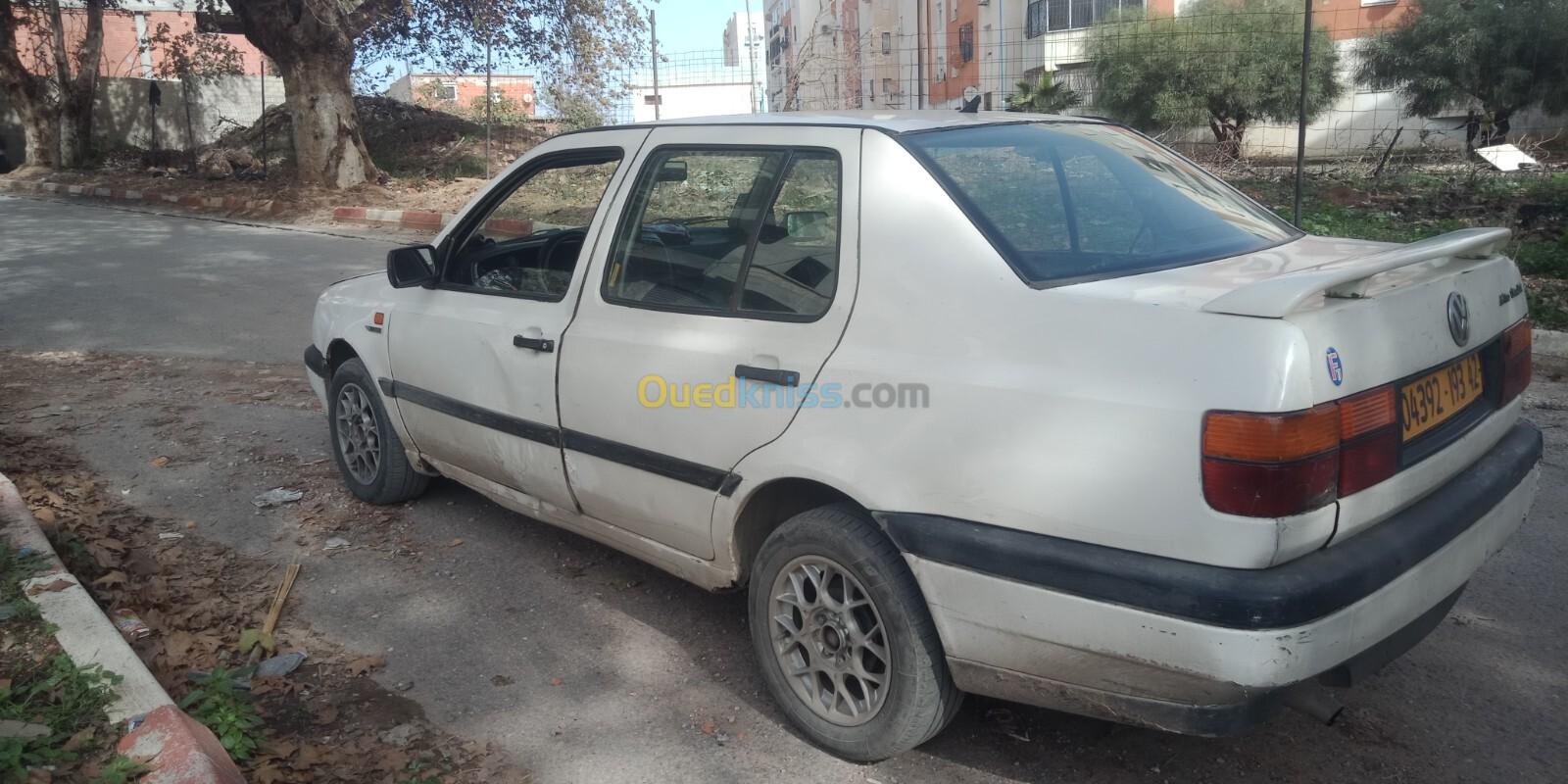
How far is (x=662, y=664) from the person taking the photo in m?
3.61

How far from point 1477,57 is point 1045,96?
857 cm

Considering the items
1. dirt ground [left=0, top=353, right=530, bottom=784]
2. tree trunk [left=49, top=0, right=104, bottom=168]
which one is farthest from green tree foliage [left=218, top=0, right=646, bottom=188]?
dirt ground [left=0, top=353, right=530, bottom=784]

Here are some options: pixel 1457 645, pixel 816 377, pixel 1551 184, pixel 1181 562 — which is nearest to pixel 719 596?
pixel 816 377

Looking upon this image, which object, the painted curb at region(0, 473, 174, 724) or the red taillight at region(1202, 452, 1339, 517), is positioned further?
the painted curb at region(0, 473, 174, 724)

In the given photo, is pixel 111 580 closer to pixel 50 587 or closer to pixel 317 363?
pixel 50 587

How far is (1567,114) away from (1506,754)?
23451mm

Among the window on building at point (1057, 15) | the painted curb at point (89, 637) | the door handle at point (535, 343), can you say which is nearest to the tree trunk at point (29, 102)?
the painted curb at point (89, 637)

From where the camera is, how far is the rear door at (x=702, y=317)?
118 inches

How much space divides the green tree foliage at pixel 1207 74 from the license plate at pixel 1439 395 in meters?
21.9

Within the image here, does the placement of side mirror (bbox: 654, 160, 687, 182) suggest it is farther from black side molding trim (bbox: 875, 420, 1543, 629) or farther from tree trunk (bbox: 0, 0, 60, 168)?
tree trunk (bbox: 0, 0, 60, 168)

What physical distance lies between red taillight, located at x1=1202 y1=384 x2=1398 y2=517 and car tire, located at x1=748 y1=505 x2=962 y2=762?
81cm

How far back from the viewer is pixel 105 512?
4.89m

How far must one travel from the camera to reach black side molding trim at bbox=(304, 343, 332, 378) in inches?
204

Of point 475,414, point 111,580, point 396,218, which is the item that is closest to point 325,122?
point 396,218
